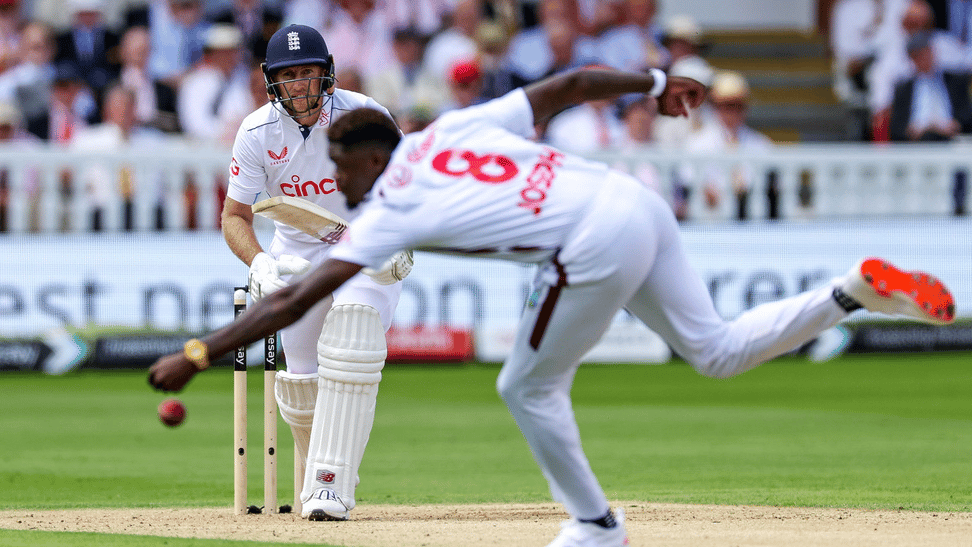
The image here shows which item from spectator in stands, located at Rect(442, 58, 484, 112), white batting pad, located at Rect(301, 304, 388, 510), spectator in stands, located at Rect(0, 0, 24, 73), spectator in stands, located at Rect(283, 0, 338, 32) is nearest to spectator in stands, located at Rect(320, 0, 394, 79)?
spectator in stands, located at Rect(283, 0, 338, 32)

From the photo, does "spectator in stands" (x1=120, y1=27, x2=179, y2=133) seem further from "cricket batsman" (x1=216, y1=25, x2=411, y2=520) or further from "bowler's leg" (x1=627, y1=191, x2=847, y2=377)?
"bowler's leg" (x1=627, y1=191, x2=847, y2=377)

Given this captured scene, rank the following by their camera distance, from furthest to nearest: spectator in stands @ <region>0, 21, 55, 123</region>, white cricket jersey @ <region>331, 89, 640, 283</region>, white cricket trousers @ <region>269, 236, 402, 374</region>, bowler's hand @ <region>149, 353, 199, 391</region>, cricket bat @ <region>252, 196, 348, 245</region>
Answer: spectator in stands @ <region>0, 21, 55, 123</region>, white cricket trousers @ <region>269, 236, 402, 374</region>, cricket bat @ <region>252, 196, 348, 245</region>, white cricket jersey @ <region>331, 89, 640, 283</region>, bowler's hand @ <region>149, 353, 199, 391</region>

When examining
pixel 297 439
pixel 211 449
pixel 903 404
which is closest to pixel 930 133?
pixel 903 404

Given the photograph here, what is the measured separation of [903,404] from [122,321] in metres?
6.43

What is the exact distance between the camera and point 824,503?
6.73 m

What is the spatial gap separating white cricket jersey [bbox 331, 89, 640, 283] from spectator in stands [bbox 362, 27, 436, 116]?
955 cm

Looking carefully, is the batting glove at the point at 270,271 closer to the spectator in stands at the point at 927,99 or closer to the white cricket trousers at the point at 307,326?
the white cricket trousers at the point at 307,326

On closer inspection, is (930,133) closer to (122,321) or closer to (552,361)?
(122,321)

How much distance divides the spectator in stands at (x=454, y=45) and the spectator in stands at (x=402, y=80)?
0.51 feet

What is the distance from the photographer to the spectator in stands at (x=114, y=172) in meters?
13.1

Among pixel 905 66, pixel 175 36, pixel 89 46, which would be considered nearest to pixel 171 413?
pixel 175 36

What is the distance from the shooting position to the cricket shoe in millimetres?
4910

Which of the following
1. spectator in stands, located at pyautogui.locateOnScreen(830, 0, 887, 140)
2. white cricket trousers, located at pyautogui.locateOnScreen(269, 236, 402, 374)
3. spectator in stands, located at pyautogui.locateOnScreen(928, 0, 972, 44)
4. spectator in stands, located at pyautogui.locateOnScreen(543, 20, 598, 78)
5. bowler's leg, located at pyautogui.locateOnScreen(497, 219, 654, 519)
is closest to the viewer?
bowler's leg, located at pyautogui.locateOnScreen(497, 219, 654, 519)

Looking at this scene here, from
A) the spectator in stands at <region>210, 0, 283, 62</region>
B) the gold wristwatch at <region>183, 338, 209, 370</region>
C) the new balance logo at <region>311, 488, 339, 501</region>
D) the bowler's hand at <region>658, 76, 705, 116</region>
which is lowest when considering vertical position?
the new balance logo at <region>311, 488, 339, 501</region>
